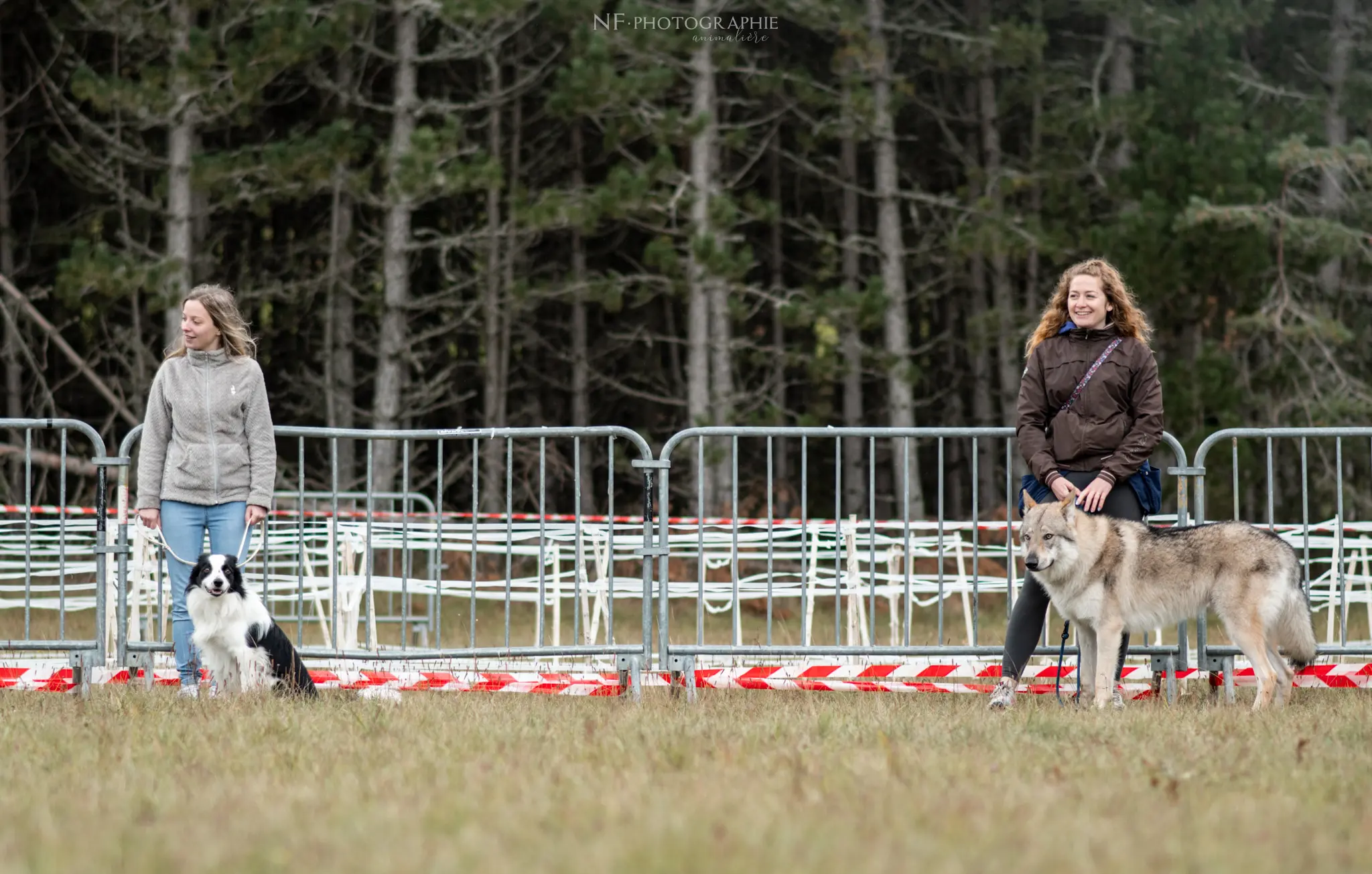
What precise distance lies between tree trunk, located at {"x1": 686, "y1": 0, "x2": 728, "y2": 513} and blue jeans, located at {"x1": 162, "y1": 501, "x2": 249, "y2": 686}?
13021 mm

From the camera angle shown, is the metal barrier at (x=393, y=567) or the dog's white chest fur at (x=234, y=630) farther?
the metal barrier at (x=393, y=567)

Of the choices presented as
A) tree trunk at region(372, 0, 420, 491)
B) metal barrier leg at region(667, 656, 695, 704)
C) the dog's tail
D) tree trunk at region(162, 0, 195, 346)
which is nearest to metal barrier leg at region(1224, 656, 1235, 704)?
the dog's tail

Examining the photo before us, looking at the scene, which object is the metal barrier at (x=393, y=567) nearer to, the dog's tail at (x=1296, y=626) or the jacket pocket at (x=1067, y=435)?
the jacket pocket at (x=1067, y=435)

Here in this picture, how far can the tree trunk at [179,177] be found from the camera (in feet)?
64.7

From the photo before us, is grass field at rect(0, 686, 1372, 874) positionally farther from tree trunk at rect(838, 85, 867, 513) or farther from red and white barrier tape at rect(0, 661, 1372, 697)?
tree trunk at rect(838, 85, 867, 513)

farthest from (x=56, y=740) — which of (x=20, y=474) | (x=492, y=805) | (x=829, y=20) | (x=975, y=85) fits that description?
(x=975, y=85)

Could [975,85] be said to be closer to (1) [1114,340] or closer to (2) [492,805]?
(1) [1114,340]

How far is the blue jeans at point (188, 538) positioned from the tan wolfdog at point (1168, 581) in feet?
12.7

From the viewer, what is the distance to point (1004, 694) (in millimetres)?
7543

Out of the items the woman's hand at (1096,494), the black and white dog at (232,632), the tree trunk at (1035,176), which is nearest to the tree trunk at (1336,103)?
the tree trunk at (1035,176)

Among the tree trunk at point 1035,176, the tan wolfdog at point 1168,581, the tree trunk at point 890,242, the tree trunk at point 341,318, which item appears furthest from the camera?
the tree trunk at point 1035,176

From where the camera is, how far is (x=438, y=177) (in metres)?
20.1

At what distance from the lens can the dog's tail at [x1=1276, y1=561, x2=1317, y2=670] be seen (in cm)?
744

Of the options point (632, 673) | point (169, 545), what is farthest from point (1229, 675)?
point (169, 545)
